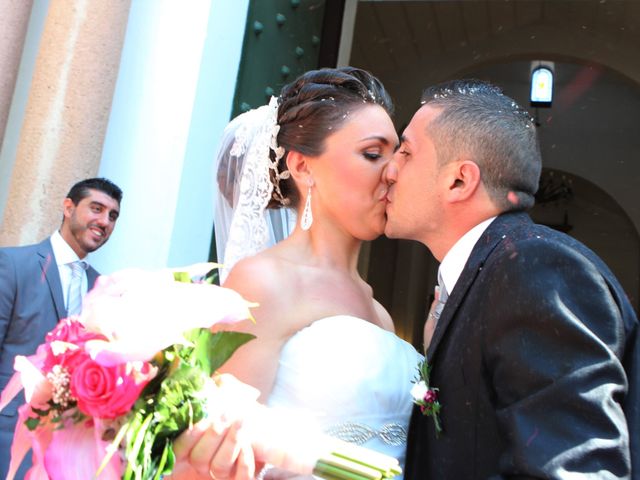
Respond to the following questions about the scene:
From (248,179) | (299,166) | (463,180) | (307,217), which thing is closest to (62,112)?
(248,179)

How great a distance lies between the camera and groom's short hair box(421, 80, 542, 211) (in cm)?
238

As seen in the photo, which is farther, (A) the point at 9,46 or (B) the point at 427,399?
(A) the point at 9,46

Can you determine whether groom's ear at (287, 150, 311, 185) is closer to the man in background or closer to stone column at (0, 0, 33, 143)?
the man in background

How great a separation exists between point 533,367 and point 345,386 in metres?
1.05

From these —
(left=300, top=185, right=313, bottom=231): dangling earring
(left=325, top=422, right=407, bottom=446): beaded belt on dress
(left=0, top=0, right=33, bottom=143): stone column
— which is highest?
(left=0, top=0, right=33, bottom=143): stone column

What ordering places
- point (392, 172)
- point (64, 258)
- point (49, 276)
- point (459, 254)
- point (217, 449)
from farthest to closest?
1. point (64, 258)
2. point (49, 276)
3. point (392, 172)
4. point (459, 254)
5. point (217, 449)

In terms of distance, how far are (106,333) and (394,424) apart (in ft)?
4.46

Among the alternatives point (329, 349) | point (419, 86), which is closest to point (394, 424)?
point (329, 349)

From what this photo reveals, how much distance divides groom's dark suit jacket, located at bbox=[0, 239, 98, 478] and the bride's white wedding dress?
1798 millimetres

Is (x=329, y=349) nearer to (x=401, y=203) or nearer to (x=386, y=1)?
(x=401, y=203)

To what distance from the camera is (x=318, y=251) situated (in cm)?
322

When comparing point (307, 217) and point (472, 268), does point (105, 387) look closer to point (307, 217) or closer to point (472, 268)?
point (472, 268)

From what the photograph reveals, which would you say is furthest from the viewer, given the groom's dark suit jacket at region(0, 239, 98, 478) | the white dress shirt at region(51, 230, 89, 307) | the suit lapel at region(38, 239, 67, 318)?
the white dress shirt at region(51, 230, 89, 307)

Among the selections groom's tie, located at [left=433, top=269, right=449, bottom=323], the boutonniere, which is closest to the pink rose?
the boutonniere
